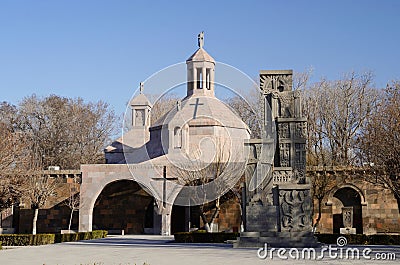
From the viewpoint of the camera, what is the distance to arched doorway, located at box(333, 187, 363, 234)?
3053 cm

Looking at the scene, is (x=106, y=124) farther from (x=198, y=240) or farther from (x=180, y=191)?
(x=198, y=240)

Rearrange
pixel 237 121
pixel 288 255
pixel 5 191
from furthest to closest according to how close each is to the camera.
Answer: pixel 237 121 → pixel 5 191 → pixel 288 255

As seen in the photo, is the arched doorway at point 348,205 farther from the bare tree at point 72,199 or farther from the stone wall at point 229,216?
the bare tree at point 72,199

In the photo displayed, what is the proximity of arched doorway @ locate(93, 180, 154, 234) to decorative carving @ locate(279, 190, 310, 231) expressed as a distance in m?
18.9

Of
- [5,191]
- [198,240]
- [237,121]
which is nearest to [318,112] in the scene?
[237,121]

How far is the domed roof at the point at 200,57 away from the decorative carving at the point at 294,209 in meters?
24.8

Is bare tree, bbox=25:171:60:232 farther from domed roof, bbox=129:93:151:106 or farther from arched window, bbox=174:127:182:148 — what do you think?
domed roof, bbox=129:93:151:106

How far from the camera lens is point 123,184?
111ft

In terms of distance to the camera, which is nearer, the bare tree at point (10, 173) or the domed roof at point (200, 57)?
the bare tree at point (10, 173)

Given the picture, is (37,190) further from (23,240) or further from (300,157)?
(300,157)

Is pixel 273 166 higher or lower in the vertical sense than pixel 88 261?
higher

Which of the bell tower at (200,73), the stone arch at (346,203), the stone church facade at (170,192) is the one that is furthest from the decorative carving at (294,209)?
the bell tower at (200,73)

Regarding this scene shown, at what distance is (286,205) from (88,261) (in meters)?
6.65

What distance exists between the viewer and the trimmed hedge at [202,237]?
66.4 ft
